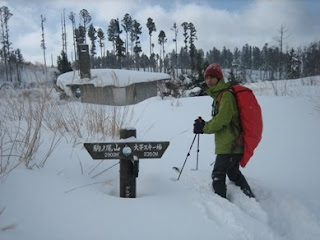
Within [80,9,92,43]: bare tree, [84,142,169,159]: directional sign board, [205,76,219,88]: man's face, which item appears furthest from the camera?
[80,9,92,43]: bare tree

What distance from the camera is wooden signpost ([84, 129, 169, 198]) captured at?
2387 mm

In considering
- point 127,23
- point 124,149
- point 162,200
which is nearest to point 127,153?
point 124,149

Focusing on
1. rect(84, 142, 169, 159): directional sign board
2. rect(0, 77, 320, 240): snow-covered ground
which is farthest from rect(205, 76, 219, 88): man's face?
rect(0, 77, 320, 240): snow-covered ground

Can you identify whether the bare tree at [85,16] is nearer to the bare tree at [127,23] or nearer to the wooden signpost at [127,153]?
the bare tree at [127,23]

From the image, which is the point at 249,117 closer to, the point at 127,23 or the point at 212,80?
the point at 212,80

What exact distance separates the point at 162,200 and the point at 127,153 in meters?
0.50

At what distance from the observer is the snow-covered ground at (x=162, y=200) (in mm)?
1854

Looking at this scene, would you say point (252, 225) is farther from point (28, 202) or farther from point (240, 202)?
point (28, 202)

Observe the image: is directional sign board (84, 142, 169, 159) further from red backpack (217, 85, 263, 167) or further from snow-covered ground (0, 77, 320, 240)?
red backpack (217, 85, 263, 167)

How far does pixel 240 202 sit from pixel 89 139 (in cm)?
217

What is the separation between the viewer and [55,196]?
6.94ft

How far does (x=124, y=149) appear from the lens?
94.8 inches

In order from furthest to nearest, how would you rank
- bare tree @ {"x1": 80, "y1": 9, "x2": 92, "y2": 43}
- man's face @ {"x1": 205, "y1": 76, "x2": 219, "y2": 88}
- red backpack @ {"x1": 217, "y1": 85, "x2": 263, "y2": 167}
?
1. bare tree @ {"x1": 80, "y1": 9, "x2": 92, "y2": 43}
2. man's face @ {"x1": 205, "y1": 76, "x2": 219, "y2": 88}
3. red backpack @ {"x1": 217, "y1": 85, "x2": 263, "y2": 167}

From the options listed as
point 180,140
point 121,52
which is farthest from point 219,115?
point 121,52
